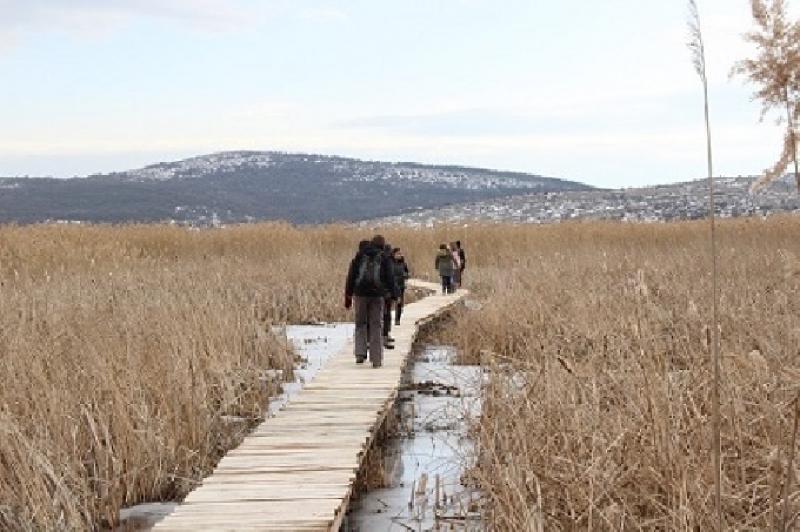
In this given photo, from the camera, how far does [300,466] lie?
17.9ft

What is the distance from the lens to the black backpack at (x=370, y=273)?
9.04 m

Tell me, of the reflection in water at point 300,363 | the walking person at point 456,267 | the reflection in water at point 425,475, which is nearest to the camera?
the reflection in water at point 425,475

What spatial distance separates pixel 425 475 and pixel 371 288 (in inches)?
155

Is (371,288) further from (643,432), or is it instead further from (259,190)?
(259,190)

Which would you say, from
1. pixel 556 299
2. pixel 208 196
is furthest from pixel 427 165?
pixel 556 299

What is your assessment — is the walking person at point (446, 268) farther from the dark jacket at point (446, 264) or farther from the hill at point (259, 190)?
the hill at point (259, 190)

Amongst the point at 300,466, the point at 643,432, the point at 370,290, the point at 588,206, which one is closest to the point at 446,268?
the point at 370,290

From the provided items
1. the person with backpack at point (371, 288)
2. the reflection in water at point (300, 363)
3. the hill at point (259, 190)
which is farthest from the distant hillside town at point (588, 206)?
the person with backpack at point (371, 288)

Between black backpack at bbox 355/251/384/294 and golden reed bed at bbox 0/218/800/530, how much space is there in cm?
133

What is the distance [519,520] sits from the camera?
390cm

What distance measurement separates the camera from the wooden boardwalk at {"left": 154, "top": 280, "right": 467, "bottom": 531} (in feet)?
14.5

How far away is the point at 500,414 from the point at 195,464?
1993 millimetres

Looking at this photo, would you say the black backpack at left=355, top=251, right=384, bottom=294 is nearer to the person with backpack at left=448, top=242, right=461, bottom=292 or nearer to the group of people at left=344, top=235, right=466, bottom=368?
the group of people at left=344, top=235, right=466, bottom=368

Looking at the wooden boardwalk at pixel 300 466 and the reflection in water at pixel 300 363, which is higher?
the wooden boardwalk at pixel 300 466
